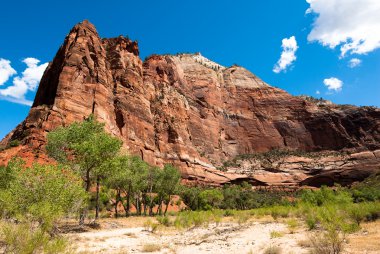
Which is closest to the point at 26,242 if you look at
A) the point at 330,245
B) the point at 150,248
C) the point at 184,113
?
the point at 150,248

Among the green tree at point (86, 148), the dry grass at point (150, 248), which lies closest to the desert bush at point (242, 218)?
the green tree at point (86, 148)

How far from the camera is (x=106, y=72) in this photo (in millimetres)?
79250

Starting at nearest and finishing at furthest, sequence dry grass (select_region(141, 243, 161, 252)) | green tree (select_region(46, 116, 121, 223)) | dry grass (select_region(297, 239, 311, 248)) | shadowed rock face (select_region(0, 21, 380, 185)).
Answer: dry grass (select_region(297, 239, 311, 248)) → dry grass (select_region(141, 243, 161, 252)) → green tree (select_region(46, 116, 121, 223)) → shadowed rock face (select_region(0, 21, 380, 185))

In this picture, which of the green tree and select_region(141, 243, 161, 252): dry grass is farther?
the green tree

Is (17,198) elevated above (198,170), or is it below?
below

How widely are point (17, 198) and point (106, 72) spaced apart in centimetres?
6866

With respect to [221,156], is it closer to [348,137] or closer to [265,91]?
[265,91]

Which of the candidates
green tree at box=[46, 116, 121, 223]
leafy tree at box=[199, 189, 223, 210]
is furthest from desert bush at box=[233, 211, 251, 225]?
leafy tree at box=[199, 189, 223, 210]

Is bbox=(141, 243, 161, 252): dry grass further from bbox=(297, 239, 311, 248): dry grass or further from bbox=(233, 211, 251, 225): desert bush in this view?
bbox=(233, 211, 251, 225): desert bush

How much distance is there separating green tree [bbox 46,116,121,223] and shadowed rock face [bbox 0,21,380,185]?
924 inches

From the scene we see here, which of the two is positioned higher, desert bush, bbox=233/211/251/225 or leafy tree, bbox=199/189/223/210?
leafy tree, bbox=199/189/223/210

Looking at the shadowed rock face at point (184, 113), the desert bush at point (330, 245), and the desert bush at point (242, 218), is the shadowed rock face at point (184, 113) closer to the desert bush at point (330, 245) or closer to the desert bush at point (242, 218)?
the desert bush at point (242, 218)

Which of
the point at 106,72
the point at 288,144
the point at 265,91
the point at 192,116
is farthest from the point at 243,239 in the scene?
the point at 265,91

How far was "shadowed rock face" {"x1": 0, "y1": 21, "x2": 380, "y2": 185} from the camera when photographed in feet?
211
